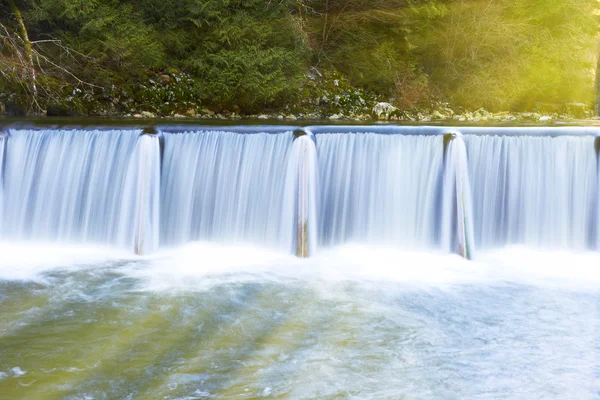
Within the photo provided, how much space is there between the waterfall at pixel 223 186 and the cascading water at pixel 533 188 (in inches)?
110

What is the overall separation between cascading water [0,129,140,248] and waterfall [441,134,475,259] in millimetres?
4327

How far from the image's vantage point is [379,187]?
9.38 metres

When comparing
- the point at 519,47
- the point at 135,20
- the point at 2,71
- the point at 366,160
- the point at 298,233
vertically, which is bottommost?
the point at 298,233

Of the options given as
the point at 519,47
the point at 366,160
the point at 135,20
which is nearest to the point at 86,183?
the point at 366,160

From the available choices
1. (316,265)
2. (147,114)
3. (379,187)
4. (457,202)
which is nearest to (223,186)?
(316,265)

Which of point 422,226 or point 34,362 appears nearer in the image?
point 34,362

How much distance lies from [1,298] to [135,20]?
32.3 feet

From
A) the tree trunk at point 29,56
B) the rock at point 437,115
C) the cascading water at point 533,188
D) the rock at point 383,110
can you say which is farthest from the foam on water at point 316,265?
the rock at point 437,115

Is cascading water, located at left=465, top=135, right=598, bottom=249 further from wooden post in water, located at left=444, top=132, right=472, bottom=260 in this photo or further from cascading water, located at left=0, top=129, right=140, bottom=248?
cascading water, located at left=0, top=129, right=140, bottom=248

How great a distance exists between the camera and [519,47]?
63.7 ft

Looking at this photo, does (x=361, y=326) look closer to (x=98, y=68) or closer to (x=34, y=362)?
(x=34, y=362)

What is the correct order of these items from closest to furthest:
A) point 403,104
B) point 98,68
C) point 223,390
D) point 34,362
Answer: point 223,390, point 34,362, point 98,68, point 403,104

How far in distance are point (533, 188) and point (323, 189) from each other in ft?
9.71

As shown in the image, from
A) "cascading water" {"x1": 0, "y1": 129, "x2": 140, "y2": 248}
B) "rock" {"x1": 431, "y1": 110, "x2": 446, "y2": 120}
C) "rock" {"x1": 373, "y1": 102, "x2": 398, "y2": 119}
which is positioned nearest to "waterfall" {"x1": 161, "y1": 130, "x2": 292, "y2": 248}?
"cascading water" {"x1": 0, "y1": 129, "x2": 140, "y2": 248}
